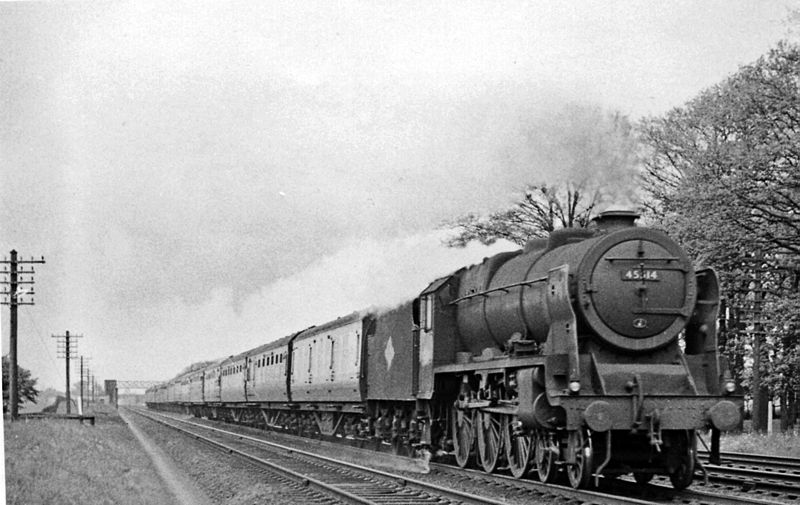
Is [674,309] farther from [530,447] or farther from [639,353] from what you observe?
[530,447]

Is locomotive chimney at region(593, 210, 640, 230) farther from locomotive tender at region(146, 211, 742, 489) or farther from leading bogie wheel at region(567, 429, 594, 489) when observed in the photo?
leading bogie wheel at region(567, 429, 594, 489)

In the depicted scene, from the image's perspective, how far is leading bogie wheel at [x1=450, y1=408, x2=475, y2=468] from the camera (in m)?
14.5

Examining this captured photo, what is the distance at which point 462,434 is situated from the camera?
14.8m

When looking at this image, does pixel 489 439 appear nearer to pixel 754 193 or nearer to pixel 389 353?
pixel 389 353

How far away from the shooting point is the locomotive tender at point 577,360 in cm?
1123

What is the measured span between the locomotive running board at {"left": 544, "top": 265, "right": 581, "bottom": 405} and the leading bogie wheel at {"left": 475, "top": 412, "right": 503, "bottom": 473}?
74.0 inches

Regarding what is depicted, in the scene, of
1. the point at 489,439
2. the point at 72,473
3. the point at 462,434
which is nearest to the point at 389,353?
the point at 462,434

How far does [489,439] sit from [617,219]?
371 centimetres

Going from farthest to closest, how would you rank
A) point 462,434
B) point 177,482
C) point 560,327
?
point 177,482 → point 462,434 → point 560,327

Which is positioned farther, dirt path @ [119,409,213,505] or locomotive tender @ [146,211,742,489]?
dirt path @ [119,409,213,505]

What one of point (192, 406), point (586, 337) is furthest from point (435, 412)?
point (192, 406)

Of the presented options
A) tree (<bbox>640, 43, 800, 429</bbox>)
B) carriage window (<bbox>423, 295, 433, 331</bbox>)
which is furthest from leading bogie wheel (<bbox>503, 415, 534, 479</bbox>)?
tree (<bbox>640, 43, 800, 429</bbox>)

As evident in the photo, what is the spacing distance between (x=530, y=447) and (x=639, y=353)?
191 cm

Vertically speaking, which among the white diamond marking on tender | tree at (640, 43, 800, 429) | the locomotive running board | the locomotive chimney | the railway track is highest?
tree at (640, 43, 800, 429)
